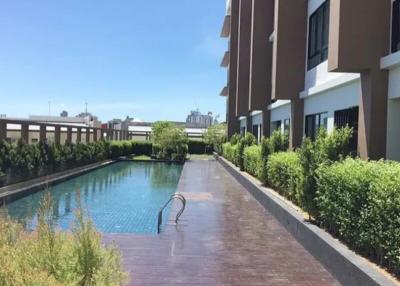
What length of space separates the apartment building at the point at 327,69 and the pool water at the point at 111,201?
5272mm

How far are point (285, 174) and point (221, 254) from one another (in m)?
5.35

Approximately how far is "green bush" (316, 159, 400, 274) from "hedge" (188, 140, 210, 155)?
4613cm

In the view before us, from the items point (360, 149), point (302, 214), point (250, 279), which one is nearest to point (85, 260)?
point (250, 279)

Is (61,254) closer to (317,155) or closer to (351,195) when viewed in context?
(351,195)

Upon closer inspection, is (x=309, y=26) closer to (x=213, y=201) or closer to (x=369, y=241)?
(x=213, y=201)

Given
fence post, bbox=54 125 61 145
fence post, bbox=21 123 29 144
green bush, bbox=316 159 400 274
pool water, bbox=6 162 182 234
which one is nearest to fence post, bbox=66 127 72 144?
fence post, bbox=54 125 61 145

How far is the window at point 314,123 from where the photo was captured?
16.5 m

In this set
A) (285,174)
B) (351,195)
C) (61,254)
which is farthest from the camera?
(285,174)

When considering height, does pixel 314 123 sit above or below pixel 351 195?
above

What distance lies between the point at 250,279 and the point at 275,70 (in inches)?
497

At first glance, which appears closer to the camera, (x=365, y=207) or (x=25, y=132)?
A: (x=365, y=207)

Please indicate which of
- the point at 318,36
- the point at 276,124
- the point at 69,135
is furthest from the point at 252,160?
the point at 69,135

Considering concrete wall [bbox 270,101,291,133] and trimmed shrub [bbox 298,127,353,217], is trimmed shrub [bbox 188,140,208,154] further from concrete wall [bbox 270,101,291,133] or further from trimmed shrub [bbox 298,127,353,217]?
trimmed shrub [bbox 298,127,353,217]

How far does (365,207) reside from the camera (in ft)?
23.0
